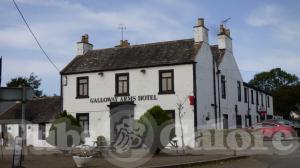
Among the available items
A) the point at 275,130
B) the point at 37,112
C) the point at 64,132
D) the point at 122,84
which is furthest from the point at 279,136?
the point at 37,112

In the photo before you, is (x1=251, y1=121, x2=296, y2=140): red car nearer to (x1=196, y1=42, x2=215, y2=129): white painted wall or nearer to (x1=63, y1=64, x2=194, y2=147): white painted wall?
(x1=196, y1=42, x2=215, y2=129): white painted wall

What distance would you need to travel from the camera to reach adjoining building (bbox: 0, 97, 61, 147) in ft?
129

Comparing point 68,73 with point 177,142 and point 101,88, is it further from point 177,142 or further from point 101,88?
point 177,142

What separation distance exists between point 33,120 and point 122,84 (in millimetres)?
9894

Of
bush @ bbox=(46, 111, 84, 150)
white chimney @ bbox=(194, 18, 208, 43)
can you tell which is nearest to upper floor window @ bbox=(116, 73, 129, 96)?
white chimney @ bbox=(194, 18, 208, 43)

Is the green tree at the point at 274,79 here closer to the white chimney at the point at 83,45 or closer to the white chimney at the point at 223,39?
the white chimney at the point at 223,39

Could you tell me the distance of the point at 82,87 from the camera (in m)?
36.4

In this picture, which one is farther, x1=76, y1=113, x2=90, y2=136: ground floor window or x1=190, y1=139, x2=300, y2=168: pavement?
x1=76, y1=113, x2=90, y2=136: ground floor window

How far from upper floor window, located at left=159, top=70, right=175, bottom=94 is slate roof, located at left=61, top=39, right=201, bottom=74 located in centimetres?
63

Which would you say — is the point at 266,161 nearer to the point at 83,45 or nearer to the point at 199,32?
the point at 199,32

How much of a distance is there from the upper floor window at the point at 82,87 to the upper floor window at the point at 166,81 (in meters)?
6.03

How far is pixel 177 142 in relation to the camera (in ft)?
105

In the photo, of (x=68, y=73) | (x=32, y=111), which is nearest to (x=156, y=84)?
(x=68, y=73)

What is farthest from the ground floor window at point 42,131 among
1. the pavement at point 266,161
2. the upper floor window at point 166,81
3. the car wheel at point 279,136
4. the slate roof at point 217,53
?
the pavement at point 266,161
